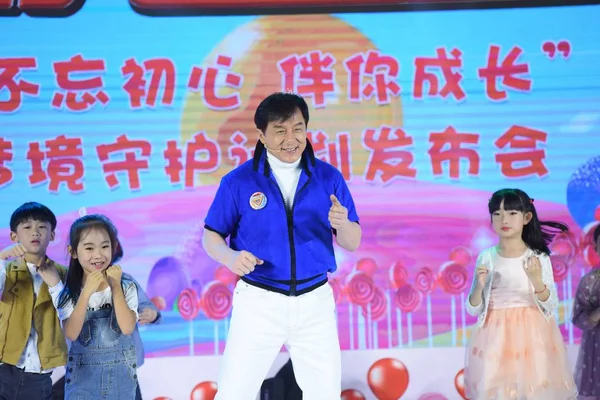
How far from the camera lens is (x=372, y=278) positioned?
14.6 ft

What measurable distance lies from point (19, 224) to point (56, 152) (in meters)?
1.18

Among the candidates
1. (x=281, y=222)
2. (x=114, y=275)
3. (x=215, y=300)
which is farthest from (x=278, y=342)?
(x=215, y=300)

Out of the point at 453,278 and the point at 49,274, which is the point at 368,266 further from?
the point at 49,274

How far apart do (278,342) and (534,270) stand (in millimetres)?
1286

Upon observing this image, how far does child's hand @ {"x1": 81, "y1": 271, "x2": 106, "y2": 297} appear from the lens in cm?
303

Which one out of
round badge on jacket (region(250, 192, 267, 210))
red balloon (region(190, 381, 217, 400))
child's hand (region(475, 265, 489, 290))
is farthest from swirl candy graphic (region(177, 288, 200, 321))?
child's hand (region(475, 265, 489, 290))

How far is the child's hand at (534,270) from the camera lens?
3494 mm

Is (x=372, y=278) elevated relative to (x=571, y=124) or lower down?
lower down

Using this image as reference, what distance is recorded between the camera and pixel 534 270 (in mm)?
3492

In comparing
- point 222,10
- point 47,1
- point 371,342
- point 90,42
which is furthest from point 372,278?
point 47,1

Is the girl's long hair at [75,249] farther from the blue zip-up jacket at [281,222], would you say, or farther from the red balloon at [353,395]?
the red balloon at [353,395]

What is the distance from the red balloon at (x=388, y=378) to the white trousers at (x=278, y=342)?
1525 millimetres

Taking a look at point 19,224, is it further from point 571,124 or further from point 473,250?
point 571,124

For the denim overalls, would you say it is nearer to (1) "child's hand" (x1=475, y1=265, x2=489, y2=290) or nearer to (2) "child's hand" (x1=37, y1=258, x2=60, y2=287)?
(2) "child's hand" (x1=37, y1=258, x2=60, y2=287)
